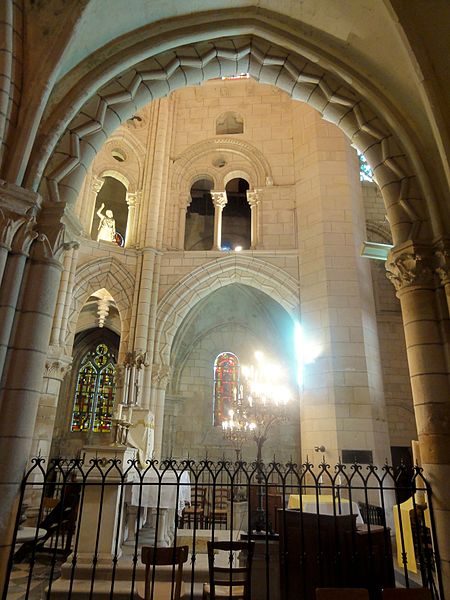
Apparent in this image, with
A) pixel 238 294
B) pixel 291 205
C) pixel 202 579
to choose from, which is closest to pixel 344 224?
pixel 291 205

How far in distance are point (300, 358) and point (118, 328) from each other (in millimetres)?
6784

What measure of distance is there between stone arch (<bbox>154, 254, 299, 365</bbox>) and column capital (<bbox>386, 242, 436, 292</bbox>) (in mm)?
6717

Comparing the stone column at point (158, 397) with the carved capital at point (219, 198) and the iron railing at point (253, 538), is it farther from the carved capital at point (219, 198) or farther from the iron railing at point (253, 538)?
the carved capital at point (219, 198)

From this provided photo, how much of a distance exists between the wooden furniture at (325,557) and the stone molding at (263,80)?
117 inches

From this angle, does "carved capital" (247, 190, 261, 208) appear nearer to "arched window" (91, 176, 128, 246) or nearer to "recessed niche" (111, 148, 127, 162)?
"recessed niche" (111, 148, 127, 162)

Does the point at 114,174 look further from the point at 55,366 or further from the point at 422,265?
the point at 422,265

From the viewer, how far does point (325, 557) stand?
12.6ft

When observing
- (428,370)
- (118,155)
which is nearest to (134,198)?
(118,155)

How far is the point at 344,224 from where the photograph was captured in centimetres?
1104

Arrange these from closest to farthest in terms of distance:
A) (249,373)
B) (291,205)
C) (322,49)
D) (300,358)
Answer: (322,49)
(249,373)
(300,358)
(291,205)

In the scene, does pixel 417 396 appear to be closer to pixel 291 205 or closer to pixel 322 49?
pixel 322 49

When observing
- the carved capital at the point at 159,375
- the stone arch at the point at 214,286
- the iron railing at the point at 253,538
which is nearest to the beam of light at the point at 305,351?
the stone arch at the point at 214,286

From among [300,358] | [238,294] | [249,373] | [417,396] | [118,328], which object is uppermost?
[238,294]

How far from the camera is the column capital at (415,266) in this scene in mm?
4293
